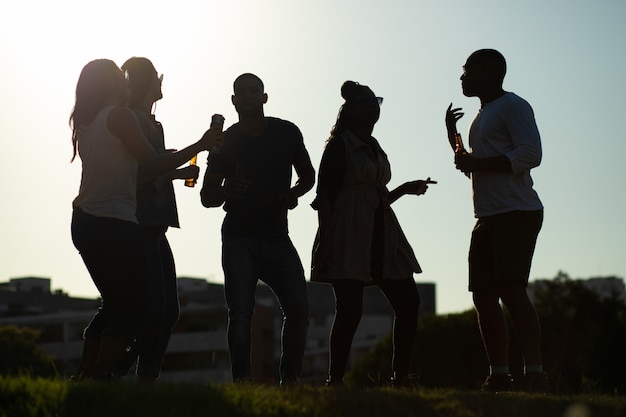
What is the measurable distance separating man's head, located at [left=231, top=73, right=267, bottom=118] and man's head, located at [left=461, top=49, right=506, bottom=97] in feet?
5.36

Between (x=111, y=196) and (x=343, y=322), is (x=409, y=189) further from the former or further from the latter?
(x=111, y=196)

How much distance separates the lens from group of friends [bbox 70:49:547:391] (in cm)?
807

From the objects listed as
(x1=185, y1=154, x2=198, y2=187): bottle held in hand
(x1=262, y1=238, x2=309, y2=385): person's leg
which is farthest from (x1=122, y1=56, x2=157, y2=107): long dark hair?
(x1=262, y1=238, x2=309, y2=385): person's leg

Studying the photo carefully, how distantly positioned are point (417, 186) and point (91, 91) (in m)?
3.02

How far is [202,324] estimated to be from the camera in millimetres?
103125

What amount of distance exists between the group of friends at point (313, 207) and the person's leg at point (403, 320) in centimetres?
1

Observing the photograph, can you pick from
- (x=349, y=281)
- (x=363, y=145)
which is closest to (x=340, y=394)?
(x=349, y=281)

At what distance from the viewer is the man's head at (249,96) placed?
9.41 m

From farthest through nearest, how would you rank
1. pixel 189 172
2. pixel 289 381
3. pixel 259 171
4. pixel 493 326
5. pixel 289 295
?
pixel 259 171
pixel 289 295
pixel 493 326
pixel 189 172
pixel 289 381

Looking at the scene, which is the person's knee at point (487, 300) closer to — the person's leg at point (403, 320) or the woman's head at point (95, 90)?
the person's leg at point (403, 320)

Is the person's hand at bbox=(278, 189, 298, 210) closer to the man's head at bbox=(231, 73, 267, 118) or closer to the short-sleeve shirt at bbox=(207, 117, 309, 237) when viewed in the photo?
the short-sleeve shirt at bbox=(207, 117, 309, 237)

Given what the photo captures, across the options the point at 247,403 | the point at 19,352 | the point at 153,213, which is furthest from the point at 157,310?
the point at 19,352

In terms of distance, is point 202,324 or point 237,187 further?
point 202,324

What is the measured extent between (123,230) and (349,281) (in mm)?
2315
